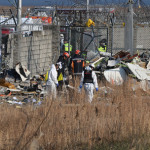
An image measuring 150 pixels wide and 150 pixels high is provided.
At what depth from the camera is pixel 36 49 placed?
16375 mm

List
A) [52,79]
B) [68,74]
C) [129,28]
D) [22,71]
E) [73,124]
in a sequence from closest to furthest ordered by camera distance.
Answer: [73,124] → [52,79] → [68,74] → [22,71] → [129,28]

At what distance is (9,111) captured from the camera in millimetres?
8164

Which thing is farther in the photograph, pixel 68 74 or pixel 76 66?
pixel 76 66

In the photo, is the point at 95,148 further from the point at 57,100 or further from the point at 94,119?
the point at 57,100

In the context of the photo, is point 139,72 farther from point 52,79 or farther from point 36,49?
point 36,49

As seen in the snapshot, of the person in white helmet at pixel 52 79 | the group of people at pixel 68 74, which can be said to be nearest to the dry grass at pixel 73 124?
the group of people at pixel 68 74

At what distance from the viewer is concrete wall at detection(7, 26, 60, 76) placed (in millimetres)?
15612

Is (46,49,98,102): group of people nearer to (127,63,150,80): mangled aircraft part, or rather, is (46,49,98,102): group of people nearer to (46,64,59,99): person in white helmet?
(46,64,59,99): person in white helmet

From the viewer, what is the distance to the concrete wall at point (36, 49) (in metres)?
15.6

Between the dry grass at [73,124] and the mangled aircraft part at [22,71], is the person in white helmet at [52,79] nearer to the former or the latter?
the mangled aircraft part at [22,71]

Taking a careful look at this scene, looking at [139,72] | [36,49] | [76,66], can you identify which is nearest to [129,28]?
[139,72]

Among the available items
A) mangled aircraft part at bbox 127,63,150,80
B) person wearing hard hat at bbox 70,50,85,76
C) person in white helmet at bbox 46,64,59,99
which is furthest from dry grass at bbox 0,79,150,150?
person wearing hard hat at bbox 70,50,85,76

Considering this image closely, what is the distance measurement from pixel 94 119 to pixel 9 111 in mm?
1646

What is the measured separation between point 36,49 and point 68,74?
2.49 m
